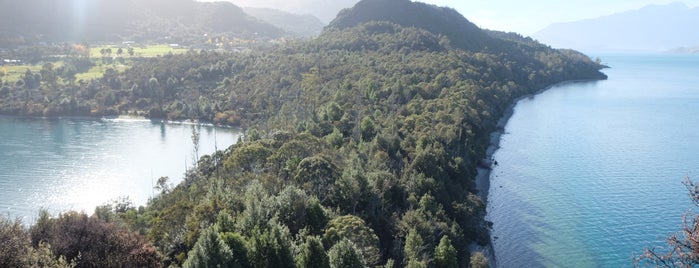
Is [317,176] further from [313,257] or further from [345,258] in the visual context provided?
[345,258]

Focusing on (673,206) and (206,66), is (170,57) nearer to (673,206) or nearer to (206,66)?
(206,66)

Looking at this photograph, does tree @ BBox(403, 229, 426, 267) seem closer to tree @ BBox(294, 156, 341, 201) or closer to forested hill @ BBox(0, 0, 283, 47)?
tree @ BBox(294, 156, 341, 201)

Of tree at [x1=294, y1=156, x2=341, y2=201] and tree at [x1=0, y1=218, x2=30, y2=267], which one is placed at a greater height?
tree at [x1=0, y1=218, x2=30, y2=267]

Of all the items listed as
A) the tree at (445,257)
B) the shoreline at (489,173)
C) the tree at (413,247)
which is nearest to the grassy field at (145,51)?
the shoreline at (489,173)

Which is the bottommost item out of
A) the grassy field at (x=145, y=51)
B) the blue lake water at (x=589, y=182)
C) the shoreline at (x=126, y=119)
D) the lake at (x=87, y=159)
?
the lake at (x=87, y=159)

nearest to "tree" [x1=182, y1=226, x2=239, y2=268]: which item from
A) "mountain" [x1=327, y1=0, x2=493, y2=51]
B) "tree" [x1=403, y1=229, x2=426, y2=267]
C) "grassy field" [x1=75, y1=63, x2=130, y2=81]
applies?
"tree" [x1=403, y1=229, x2=426, y2=267]

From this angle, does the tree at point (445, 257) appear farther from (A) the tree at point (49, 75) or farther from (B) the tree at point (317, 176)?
(A) the tree at point (49, 75)
